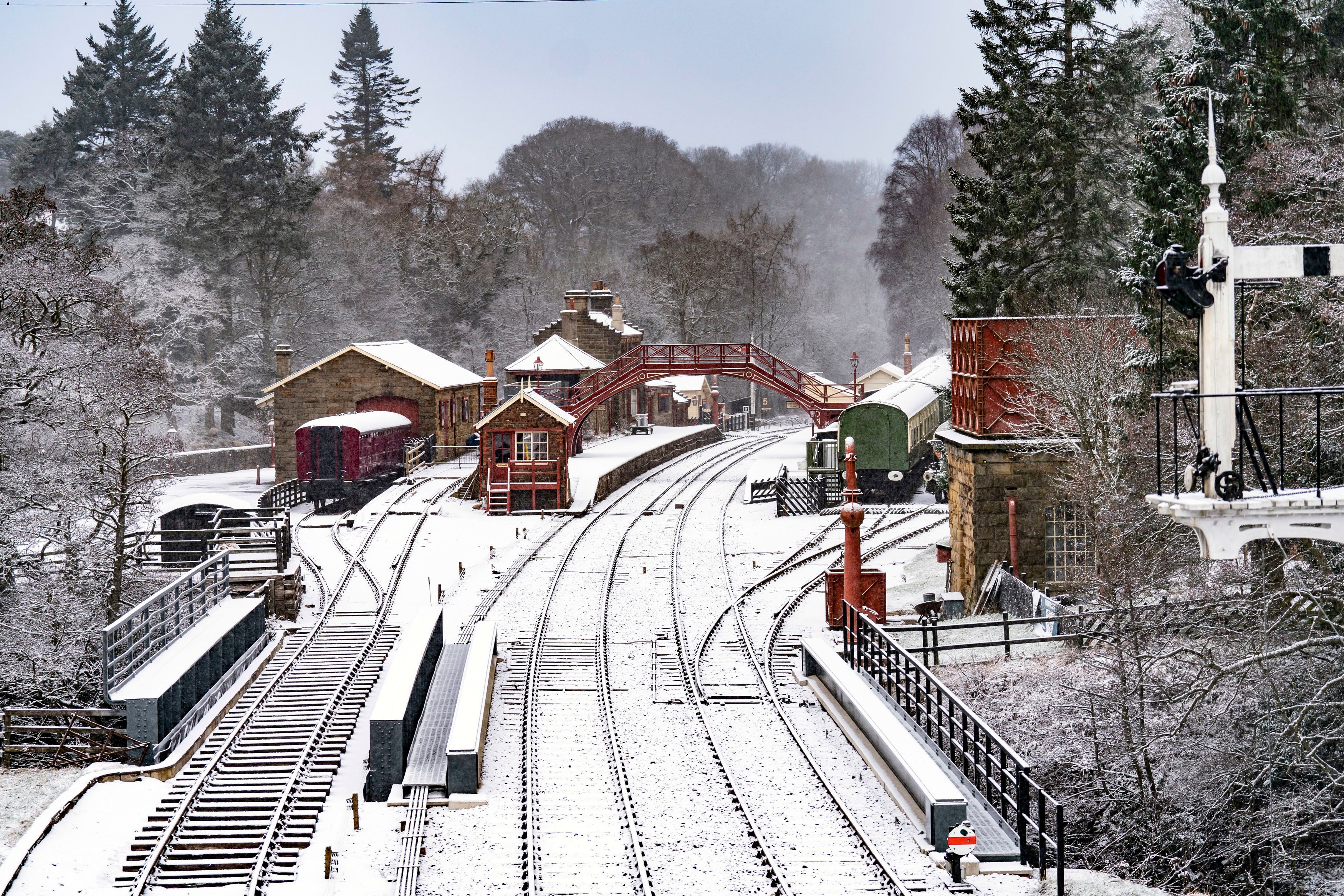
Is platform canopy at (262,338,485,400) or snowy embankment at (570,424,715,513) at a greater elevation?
platform canopy at (262,338,485,400)

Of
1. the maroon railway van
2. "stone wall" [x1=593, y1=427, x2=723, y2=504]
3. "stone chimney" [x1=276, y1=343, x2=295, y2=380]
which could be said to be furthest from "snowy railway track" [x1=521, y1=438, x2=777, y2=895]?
"stone chimney" [x1=276, y1=343, x2=295, y2=380]

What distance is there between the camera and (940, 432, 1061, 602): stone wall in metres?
24.2

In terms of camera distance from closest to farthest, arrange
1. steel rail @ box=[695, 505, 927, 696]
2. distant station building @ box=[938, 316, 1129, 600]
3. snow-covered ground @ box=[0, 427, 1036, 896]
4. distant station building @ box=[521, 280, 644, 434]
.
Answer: snow-covered ground @ box=[0, 427, 1036, 896], steel rail @ box=[695, 505, 927, 696], distant station building @ box=[938, 316, 1129, 600], distant station building @ box=[521, 280, 644, 434]

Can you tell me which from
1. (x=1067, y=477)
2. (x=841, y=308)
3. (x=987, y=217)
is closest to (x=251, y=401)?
(x=987, y=217)

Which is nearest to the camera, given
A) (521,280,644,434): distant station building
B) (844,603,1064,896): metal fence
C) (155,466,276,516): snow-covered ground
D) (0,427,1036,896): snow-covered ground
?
(844,603,1064,896): metal fence

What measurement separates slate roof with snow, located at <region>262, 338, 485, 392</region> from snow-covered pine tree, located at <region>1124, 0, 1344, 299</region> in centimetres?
3090

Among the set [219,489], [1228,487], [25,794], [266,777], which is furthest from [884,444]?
[1228,487]

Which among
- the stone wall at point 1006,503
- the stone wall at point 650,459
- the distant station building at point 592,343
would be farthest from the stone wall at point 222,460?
the stone wall at point 1006,503

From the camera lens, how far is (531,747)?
14992 mm

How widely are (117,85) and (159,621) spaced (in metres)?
56.5

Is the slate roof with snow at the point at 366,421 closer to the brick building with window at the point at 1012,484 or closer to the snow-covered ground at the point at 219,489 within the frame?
the snow-covered ground at the point at 219,489

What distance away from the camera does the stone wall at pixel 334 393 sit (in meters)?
49.8

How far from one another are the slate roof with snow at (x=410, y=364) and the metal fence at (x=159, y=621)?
26.6 metres

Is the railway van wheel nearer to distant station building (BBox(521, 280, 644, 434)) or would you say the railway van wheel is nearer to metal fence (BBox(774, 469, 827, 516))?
metal fence (BBox(774, 469, 827, 516))
